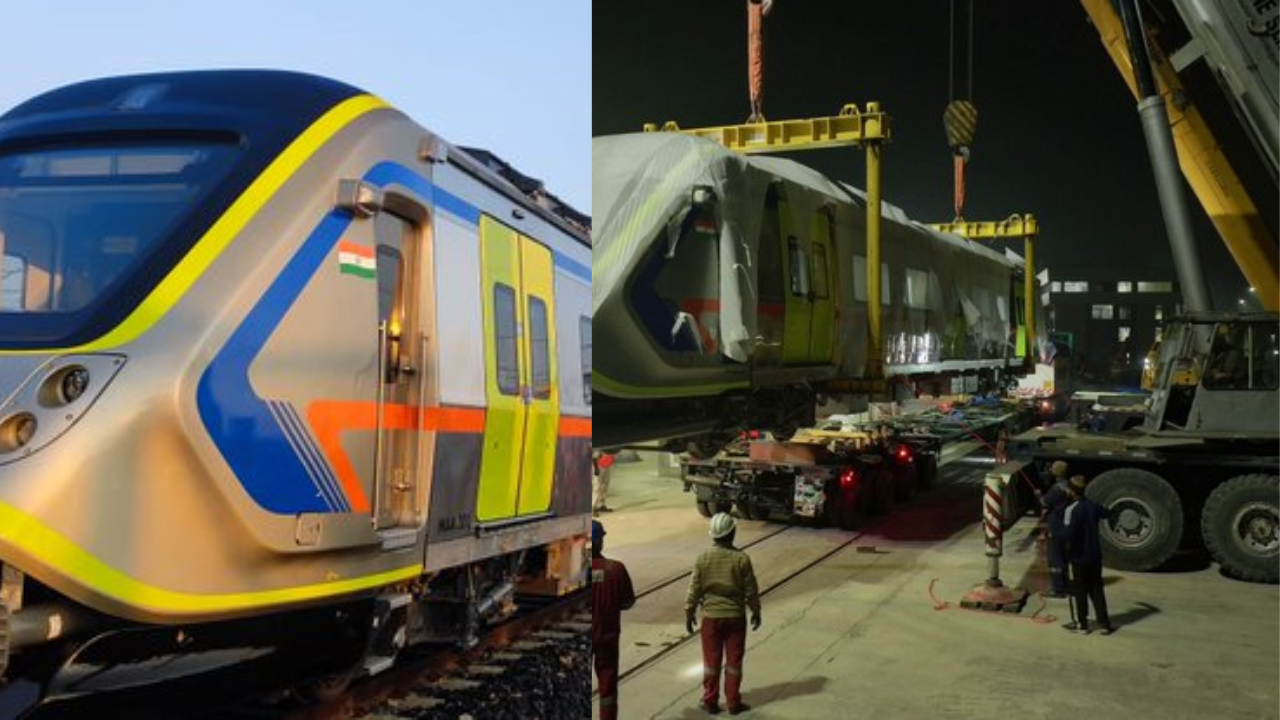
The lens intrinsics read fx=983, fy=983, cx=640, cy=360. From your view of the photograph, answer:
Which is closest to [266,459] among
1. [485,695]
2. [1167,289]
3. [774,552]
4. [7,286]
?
[7,286]

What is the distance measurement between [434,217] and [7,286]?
1565 mm

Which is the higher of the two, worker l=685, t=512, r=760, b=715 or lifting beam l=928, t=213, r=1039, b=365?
lifting beam l=928, t=213, r=1039, b=365

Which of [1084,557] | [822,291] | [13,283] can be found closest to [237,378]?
[13,283]

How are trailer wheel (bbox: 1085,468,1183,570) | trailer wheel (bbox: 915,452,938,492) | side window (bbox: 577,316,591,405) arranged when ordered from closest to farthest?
side window (bbox: 577,316,591,405) → trailer wheel (bbox: 1085,468,1183,570) → trailer wheel (bbox: 915,452,938,492)

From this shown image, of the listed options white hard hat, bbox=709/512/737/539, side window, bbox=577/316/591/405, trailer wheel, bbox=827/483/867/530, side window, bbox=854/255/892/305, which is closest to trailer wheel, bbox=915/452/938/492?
trailer wheel, bbox=827/483/867/530

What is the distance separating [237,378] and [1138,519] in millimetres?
7519

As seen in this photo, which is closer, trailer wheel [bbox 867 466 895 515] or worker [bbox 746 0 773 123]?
worker [bbox 746 0 773 123]

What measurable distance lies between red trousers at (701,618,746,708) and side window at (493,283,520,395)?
152cm

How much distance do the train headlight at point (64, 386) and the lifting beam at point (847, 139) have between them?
10.3 feet

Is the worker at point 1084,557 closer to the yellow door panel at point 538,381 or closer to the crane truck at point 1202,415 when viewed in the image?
the crane truck at point 1202,415

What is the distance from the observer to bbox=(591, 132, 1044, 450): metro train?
4363 millimetres

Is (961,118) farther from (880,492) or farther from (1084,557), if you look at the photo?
(880,492)

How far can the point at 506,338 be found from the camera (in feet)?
16.0

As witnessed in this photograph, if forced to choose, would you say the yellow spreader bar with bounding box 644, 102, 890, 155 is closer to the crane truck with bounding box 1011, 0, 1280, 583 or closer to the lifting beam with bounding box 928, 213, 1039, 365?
the crane truck with bounding box 1011, 0, 1280, 583
